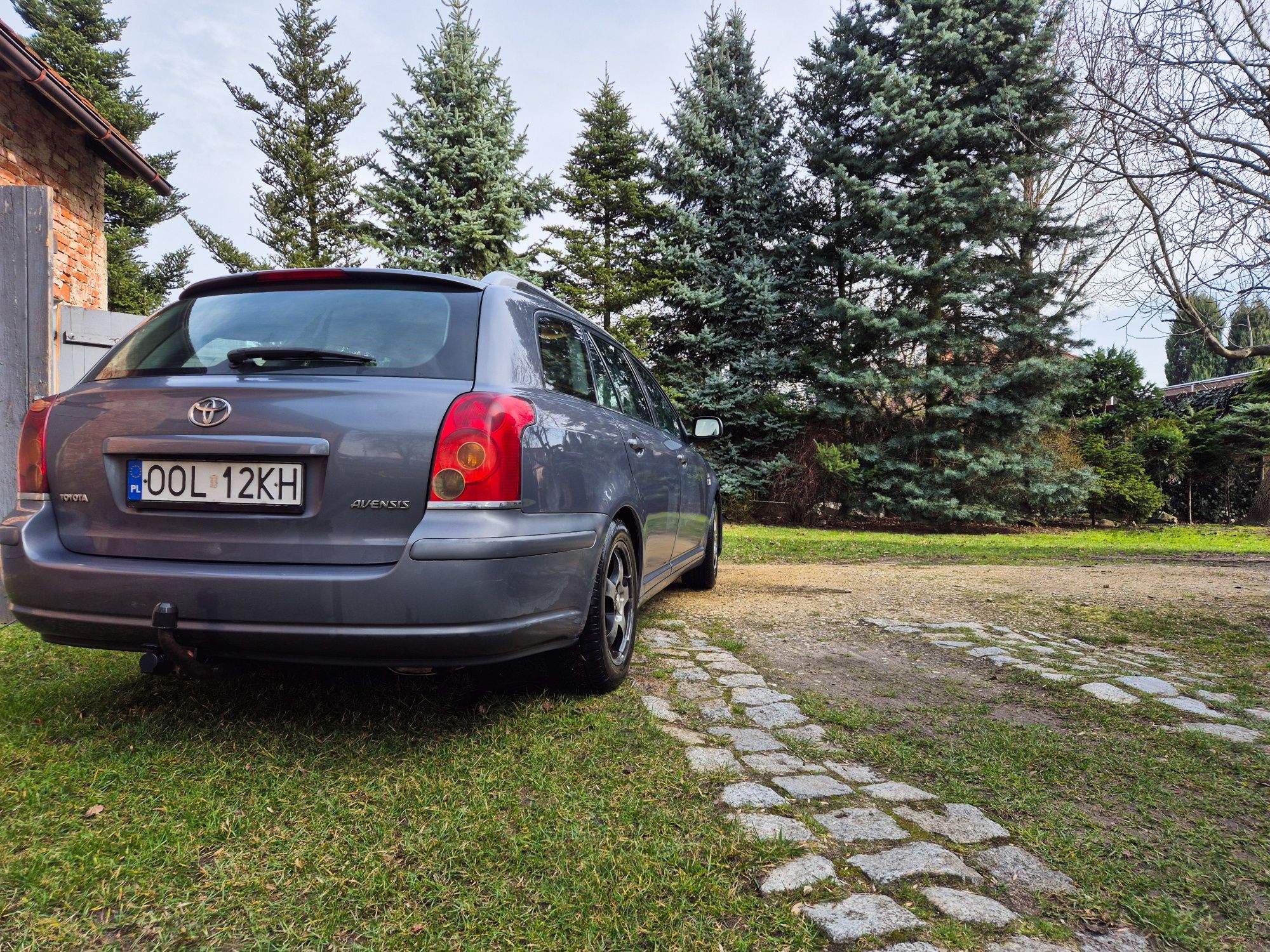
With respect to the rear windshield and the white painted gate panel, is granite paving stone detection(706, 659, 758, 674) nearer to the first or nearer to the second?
the rear windshield

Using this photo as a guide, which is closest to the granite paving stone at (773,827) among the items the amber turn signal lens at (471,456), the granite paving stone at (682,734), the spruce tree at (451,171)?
the granite paving stone at (682,734)

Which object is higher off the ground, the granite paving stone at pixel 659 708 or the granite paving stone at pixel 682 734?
the granite paving stone at pixel 659 708

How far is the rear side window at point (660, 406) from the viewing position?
4.46 meters

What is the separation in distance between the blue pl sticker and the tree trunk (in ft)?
56.8

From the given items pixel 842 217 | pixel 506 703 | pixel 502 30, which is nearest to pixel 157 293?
pixel 502 30

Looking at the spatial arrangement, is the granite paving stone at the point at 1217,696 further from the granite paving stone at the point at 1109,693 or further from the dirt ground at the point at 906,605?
the dirt ground at the point at 906,605

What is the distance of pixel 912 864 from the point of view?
169cm

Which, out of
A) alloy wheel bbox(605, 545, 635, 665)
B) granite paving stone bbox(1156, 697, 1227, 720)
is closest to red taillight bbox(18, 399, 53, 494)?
alloy wheel bbox(605, 545, 635, 665)

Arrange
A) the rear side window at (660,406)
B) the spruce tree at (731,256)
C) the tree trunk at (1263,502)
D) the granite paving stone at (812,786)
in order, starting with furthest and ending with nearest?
the spruce tree at (731,256), the tree trunk at (1263,502), the rear side window at (660,406), the granite paving stone at (812,786)

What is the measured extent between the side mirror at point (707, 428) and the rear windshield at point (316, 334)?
2.95m

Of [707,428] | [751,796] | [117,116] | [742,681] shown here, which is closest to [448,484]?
[751,796]

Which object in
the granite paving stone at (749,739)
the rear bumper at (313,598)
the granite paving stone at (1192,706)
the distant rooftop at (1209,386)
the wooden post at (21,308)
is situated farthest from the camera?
the distant rooftop at (1209,386)

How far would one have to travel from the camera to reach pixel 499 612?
2.10 metres

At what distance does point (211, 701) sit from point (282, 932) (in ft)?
4.66
